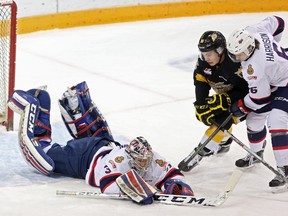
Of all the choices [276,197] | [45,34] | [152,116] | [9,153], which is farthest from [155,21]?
[276,197]

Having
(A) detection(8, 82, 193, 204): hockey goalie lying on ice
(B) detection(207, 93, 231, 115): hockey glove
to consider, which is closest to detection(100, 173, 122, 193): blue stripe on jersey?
(A) detection(8, 82, 193, 204): hockey goalie lying on ice

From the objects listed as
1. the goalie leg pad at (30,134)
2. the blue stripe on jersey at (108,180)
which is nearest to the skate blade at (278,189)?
the blue stripe on jersey at (108,180)

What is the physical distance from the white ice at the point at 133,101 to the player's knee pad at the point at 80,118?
33 centimetres

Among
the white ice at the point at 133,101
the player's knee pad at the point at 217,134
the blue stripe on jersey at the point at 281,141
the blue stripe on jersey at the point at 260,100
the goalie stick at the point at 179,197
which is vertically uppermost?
the blue stripe on jersey at the point at 260,100

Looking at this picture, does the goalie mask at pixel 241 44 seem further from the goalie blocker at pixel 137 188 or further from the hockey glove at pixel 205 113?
the goalie blocker at pixel 137 188

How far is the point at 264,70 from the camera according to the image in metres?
3.63

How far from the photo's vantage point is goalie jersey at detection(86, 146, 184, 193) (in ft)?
11.5

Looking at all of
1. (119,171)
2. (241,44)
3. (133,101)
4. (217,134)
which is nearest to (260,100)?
(241,44)

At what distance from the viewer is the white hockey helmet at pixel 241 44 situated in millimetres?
3580

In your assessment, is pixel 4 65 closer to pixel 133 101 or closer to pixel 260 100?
pixel 133 101

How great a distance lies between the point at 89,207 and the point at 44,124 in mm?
720

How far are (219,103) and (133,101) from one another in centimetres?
150

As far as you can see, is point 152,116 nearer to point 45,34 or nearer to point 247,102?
point 247,102

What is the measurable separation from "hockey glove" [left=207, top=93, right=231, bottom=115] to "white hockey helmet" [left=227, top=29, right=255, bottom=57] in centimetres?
31
